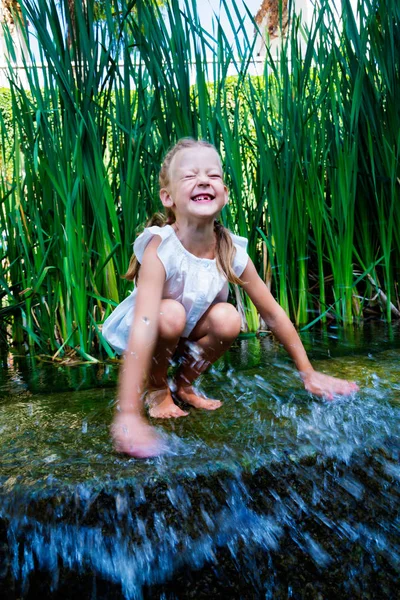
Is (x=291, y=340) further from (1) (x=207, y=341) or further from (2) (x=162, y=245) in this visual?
(2) (x=162, y=245)

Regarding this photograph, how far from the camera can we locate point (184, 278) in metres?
1.57

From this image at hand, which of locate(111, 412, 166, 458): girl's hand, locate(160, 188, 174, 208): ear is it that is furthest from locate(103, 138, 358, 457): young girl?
locate(111, 412, 166, 458): girl's hand

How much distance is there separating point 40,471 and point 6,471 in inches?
2.3

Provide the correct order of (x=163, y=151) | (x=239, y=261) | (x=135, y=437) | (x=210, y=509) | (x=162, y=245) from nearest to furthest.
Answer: (x=210, y=509) < (x=135, y=437) < (x=162, y=245) < (x=239, y=261) < (x=163, y=151)

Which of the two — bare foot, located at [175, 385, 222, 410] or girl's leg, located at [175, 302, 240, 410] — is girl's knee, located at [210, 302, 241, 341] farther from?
bare foot, located at [175, 385, 222, 410]

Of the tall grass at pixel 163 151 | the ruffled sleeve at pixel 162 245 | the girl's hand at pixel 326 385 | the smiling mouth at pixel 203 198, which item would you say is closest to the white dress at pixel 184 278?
the ruffled sleeve at pixel 162 245

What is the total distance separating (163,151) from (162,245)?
2.24ft

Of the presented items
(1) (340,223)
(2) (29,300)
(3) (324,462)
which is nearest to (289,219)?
(1) (340,223)

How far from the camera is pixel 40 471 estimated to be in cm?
98

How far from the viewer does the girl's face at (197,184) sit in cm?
150

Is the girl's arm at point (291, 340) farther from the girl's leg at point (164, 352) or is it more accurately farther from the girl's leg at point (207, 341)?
the girl's leg at point (164, 352)

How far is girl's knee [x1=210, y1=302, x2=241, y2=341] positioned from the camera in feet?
4.96

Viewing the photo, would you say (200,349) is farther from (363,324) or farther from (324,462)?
(363,324)

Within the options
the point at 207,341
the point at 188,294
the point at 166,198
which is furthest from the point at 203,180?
the point at 207,341
